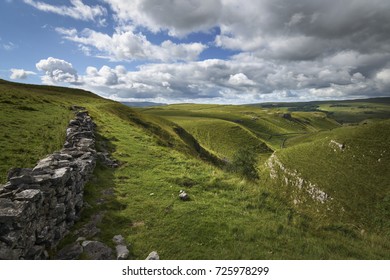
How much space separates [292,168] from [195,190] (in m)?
64.3

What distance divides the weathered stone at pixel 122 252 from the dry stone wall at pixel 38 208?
310 cm

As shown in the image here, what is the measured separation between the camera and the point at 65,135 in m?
31.9

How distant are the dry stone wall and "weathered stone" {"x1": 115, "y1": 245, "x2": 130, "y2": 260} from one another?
3104mm

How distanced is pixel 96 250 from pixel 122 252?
1.32 m

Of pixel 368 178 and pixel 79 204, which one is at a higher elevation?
pixel 79 204

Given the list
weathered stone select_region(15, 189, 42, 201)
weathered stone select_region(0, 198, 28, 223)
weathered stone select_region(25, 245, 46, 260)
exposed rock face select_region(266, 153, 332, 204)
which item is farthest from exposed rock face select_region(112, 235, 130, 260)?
exposed rock face select_region(266, 153, 332, 204)

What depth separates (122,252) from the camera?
12.8m

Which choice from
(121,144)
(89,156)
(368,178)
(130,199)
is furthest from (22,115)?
(368,178)

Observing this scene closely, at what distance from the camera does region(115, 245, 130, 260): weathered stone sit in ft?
41.1

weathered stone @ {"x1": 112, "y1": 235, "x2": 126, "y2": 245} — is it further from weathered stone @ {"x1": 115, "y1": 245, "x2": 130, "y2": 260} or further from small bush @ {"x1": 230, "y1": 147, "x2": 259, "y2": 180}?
small bush @ {"x1": 230, "y1": 147, "x2": 259, "y2": 180}

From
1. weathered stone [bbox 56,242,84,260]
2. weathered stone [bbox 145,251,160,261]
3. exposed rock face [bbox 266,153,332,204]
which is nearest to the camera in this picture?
weathered stone [bbox 145,251,160,261]

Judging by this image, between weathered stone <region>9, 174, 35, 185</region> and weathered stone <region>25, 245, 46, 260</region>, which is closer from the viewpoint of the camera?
weathered stone <region>25, 245, 46, 260</region>

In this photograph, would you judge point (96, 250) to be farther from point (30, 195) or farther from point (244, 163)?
point (244, 163)
